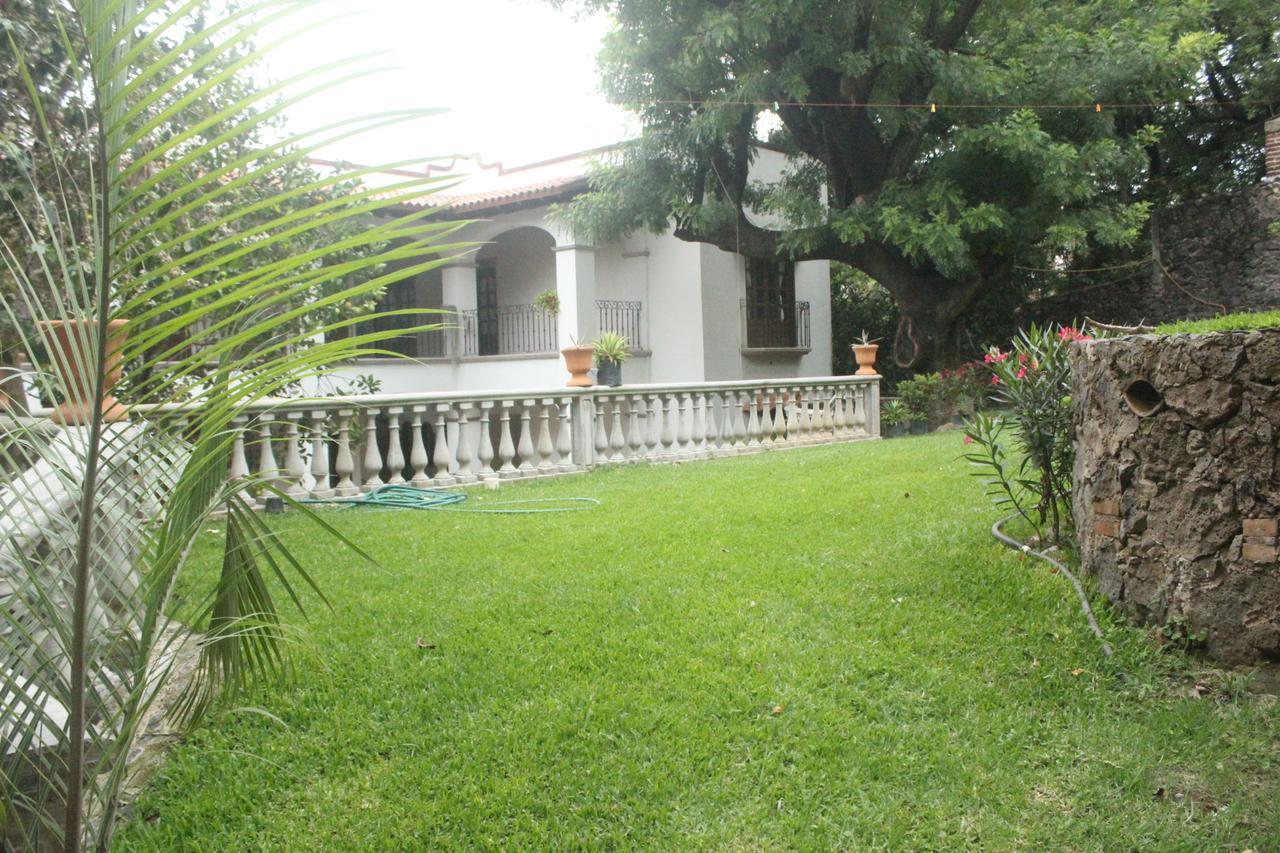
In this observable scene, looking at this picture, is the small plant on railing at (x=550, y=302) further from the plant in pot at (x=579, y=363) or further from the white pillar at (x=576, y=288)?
the plant in pot at (x=579, y=363)

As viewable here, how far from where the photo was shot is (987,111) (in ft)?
42.3

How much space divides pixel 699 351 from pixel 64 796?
13.9 m

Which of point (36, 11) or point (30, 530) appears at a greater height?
point (36, 11)

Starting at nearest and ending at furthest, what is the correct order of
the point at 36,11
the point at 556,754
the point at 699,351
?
1. the point at 556,754
2. the point at 36,11
3. the point at 699,351

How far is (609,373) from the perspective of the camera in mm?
10234

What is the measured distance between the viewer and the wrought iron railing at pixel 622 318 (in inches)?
602

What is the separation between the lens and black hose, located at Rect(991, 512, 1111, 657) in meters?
3.69

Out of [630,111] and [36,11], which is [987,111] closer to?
[630,111]

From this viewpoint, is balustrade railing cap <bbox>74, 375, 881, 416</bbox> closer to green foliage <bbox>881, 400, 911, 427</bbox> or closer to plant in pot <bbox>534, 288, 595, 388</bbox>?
plant in pot <bbox>534, 288, 595, 388</bbox>

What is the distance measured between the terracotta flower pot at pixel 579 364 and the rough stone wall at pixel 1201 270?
9.87 m

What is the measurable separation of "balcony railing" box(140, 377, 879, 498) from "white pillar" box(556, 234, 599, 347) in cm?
299

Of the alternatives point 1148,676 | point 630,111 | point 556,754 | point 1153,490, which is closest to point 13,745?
point 556,754

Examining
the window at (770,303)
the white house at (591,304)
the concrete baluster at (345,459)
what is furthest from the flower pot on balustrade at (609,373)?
the window at (770,303)

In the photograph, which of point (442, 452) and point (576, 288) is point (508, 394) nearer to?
point (442, 452)
